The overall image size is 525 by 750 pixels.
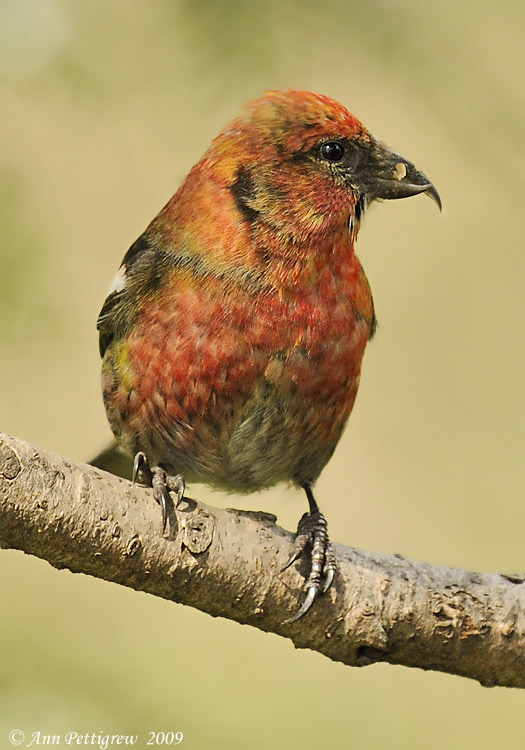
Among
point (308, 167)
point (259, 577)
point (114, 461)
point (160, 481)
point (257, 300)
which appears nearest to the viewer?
point (259, 577)

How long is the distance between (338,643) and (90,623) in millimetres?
1516

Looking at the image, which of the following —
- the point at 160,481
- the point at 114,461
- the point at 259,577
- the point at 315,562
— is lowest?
the point at 259,577

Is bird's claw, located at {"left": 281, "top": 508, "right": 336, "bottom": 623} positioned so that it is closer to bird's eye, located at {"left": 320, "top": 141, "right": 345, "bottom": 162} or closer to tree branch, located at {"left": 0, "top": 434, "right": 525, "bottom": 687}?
tree branch, located at {"left": 0, "top": 434, "right": 525, "bottom": 687}

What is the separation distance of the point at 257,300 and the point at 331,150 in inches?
26.8

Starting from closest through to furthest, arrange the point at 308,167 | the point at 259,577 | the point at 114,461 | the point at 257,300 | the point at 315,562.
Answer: the point at 259,577, the point at 315,562, the point at 257,300, the point at 308,167, the point at 114,461

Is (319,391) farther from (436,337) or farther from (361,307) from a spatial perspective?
(436,337)

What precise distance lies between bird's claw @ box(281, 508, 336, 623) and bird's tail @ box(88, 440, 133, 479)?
1351mm

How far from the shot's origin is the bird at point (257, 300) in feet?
13.2

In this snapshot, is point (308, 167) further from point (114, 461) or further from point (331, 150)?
point (114, 461)

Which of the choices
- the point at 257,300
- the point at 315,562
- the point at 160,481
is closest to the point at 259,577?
the point at 315,562

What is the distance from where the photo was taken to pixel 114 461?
506 centimetres

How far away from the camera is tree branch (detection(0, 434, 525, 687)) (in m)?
3.09

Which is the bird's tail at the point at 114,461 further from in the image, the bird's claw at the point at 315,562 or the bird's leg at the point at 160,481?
the bird's claw at the point at 315,562

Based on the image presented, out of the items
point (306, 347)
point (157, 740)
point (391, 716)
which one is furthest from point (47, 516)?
point (391, 716)
